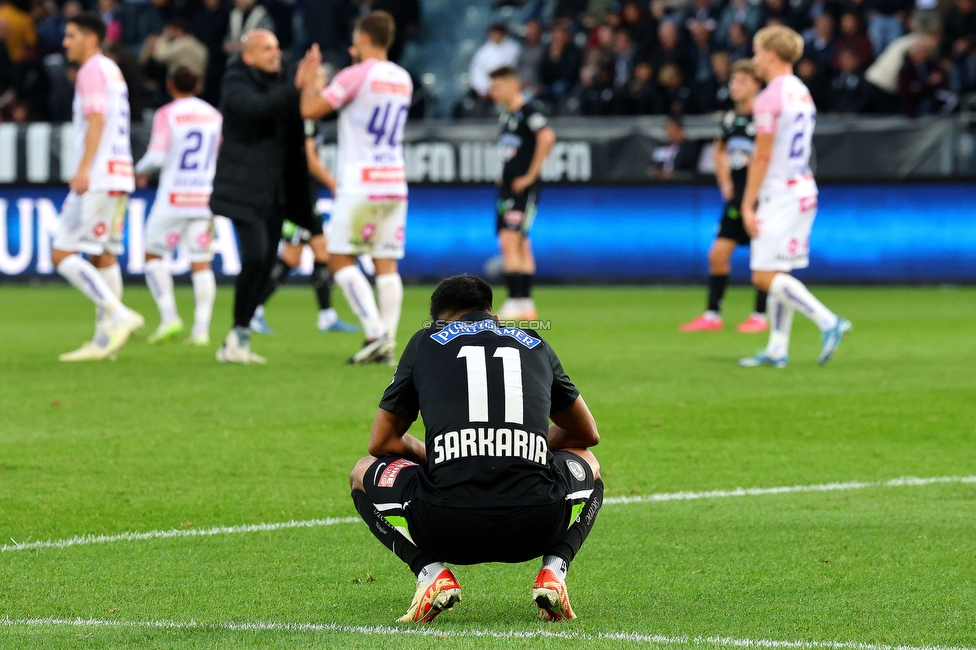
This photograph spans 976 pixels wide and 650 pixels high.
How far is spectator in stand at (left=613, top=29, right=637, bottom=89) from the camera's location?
76.3 feet

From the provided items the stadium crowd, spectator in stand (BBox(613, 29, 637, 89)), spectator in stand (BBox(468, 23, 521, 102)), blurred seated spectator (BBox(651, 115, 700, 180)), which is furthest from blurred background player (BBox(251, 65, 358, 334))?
spectator in stand (BBox(468, 23, 521, 102))

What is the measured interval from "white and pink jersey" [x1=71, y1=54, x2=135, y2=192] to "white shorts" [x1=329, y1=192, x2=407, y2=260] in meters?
1.76

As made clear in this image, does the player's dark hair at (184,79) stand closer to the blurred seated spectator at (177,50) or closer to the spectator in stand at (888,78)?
the blurred seated spectator at (177,50)

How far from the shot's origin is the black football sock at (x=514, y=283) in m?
16.2

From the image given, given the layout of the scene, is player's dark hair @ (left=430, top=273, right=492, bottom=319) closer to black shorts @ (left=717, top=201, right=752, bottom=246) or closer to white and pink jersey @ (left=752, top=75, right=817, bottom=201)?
white and pink jersey @ (left=752, top=75, right=817, bottom=201)

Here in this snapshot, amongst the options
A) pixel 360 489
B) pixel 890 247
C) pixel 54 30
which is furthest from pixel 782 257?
Answer: pixel 54 30

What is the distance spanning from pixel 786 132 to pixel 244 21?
1513cm

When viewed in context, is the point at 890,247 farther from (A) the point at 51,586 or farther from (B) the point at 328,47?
(A) the point at 51,586

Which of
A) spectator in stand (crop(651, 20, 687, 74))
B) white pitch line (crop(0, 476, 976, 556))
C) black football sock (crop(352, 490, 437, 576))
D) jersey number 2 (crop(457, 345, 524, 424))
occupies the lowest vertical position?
white pitch line (crop(0, 476, 976, 556))

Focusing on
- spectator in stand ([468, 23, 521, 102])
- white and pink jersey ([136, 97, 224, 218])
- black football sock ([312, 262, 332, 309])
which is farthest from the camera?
spectator in stand ([468, 23, 521, 102])

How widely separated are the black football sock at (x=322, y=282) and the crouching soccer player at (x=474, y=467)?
385 inches

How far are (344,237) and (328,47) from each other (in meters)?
13.4

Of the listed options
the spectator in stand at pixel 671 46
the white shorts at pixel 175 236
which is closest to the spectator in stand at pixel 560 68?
the spectator in stand at pixel 671 46

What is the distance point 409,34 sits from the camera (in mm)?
26219
